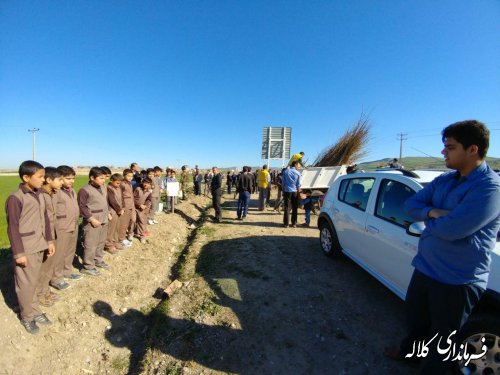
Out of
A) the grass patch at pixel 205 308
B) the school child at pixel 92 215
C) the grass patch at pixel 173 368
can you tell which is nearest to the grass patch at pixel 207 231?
the school child at pixel 92 215

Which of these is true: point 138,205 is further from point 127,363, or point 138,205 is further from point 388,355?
point 388,355

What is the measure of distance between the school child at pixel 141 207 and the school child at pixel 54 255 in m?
2.64

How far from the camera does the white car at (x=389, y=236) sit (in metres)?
2.04

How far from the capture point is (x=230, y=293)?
402 cm

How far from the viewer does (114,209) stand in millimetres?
5531

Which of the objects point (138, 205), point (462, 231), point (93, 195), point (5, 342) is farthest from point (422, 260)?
point (138, 205)

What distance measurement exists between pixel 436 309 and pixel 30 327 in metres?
4.14

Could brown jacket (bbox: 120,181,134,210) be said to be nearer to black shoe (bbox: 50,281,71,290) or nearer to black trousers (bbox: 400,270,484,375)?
black shoe (bbox: 50,281,71,290)

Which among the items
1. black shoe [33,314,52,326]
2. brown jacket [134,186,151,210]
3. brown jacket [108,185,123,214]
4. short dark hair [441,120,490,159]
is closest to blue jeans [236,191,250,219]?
brown jacket [134,186,151,210]

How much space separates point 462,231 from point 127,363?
11.8 ft

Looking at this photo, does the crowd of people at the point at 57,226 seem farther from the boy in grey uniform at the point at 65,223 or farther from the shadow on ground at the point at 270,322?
the shadow on ground at the point at 270,322

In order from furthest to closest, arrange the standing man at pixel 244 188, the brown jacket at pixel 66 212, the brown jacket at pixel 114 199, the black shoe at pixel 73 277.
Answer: the standing man at pixel 244 188
the brown jacket at pixel 114 199
the black shoe at pixel 73 277
the brown jacket at pixel 66 212

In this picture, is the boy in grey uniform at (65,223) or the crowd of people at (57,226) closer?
the crowd of people at (57,226)

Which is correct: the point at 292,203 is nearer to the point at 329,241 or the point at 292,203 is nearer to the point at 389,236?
the point at 329,241
